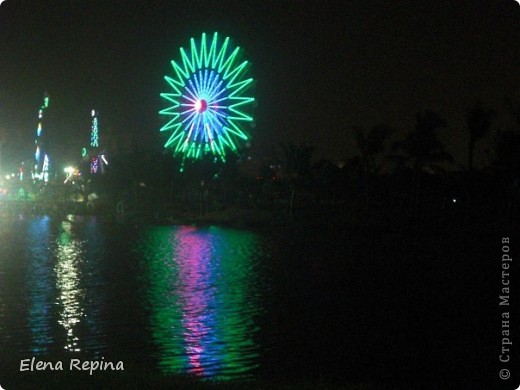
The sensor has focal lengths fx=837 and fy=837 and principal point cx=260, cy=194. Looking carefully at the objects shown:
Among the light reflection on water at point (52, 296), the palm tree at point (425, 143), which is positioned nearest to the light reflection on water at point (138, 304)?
the light reflection on water at point (52, 296)

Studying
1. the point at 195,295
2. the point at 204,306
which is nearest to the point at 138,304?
the point at 204,306

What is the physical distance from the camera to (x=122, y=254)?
23.8 metres

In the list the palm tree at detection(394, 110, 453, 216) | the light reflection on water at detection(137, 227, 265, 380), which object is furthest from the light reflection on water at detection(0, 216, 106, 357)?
the palm tree at detection(394, 110, 453, 216)

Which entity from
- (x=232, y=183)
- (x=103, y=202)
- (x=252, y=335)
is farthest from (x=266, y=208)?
(x=252, y=335)

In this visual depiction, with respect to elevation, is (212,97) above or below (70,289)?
above

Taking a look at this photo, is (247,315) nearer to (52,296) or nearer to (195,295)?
(195,295)

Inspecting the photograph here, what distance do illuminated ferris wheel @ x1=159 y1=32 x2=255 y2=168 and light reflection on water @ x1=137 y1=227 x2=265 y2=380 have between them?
23.7m

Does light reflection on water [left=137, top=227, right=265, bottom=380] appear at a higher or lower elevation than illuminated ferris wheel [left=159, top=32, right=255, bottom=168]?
lower

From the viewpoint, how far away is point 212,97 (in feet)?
167

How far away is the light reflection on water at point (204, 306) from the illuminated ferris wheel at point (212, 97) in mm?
23660

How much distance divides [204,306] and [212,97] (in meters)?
37.7

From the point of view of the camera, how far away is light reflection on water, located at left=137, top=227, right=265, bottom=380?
9672 mm

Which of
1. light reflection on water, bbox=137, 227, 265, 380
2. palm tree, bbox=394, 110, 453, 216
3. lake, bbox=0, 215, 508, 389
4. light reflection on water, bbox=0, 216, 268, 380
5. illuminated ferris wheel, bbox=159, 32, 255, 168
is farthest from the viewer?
illuminated ferris wheel, bbox=159, 32, 255, 168

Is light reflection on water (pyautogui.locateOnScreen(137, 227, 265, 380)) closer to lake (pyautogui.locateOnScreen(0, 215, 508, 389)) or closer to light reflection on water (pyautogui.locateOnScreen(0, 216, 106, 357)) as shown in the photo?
lake (pyautogui.locateOnScreen(0, 215, 508, 389))
